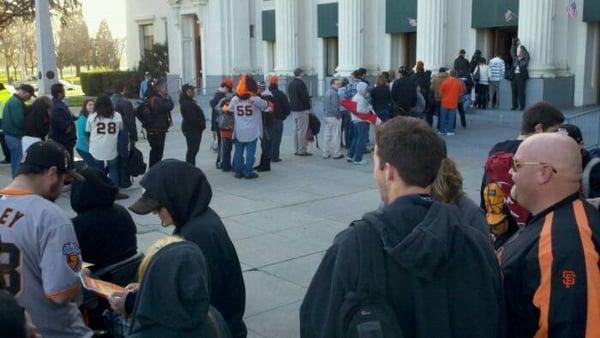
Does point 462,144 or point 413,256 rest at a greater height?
point 413,256

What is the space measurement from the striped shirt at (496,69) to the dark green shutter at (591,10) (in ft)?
8.49

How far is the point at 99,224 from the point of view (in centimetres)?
434

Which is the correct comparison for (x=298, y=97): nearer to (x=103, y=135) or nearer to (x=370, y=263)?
(x=103, y=135)

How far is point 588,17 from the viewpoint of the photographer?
19.0m

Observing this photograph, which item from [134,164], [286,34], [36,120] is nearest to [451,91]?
[134,164]

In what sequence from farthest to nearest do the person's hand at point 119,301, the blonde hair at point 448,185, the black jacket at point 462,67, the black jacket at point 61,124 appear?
1. the black jacket at point 462,67
2. the black jacket at point 61,124
3. the blonde hair at point 448,185
4. the person's hand at point 119,301

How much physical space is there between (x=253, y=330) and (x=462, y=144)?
11.1 metres

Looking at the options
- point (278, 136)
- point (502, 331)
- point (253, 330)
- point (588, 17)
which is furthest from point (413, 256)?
point (588, 17)

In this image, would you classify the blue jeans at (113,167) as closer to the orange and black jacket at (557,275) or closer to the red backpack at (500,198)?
the red backpack at (500,198)

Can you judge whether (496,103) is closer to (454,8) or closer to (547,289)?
(454,8)

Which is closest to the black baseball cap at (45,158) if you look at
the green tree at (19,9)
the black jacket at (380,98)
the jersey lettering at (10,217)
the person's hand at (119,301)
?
the jersey lettering at (10,217)

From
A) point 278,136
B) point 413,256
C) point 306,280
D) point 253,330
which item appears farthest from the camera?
point 278,136

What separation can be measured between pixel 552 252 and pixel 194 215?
5.85 ft

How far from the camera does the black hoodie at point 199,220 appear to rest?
3387 mm
